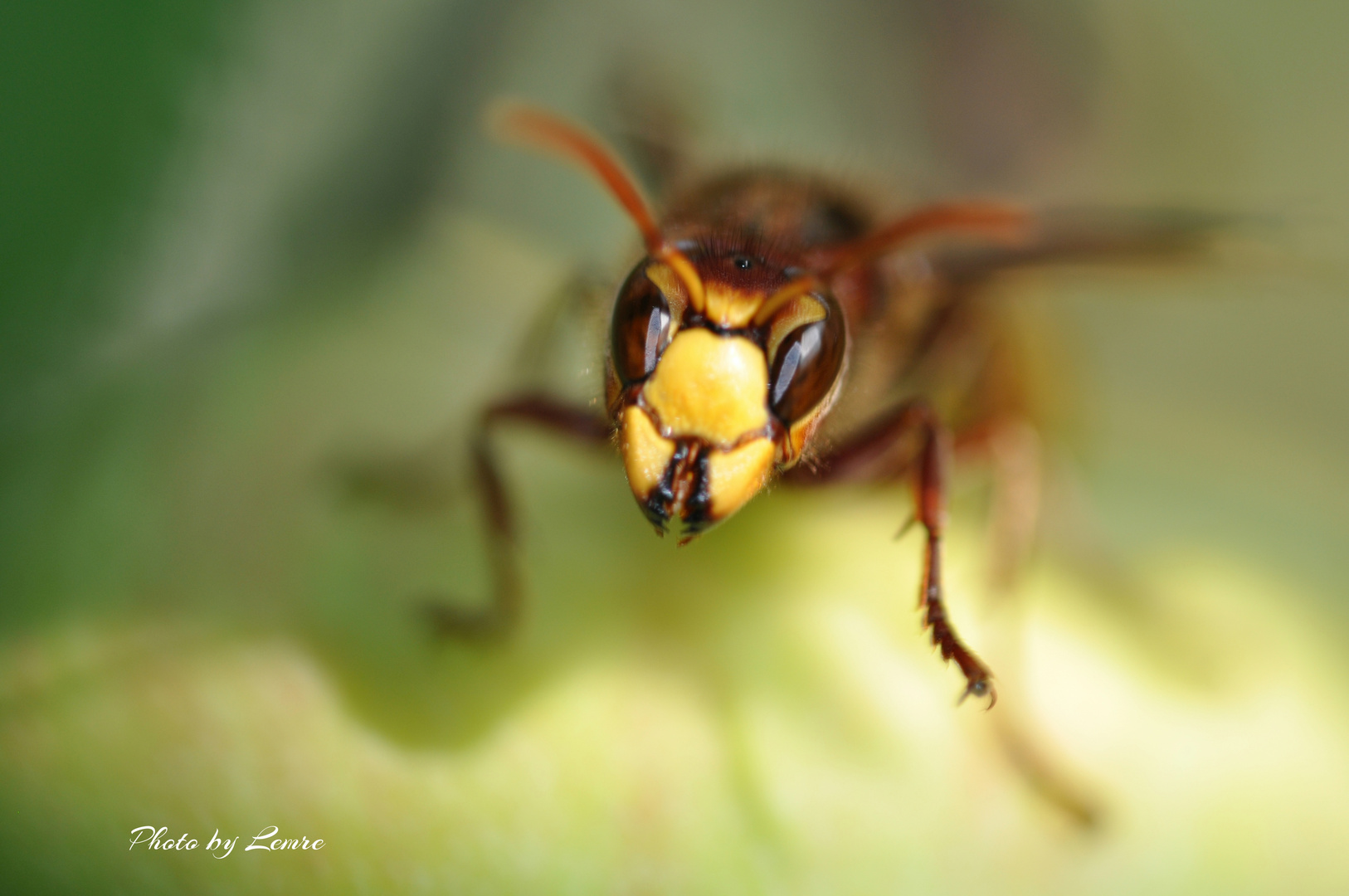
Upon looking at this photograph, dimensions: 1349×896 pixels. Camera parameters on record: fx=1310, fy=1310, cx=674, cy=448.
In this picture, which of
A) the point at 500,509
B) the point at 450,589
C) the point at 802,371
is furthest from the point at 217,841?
the point at 802,371

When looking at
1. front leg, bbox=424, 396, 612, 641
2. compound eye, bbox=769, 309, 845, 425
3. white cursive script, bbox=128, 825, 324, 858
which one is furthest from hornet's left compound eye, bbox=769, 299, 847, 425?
white cursive script, bbox=128, 825, 324, 858

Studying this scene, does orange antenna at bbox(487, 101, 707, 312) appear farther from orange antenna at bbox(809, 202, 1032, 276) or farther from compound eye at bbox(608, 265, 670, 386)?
orange antenna at bbox(809, 202, 1032, 276)

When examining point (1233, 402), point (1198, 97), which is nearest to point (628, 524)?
point (1233, 402)

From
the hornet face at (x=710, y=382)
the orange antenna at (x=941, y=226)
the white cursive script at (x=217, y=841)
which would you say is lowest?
the white cursive script at (x=217, y=841)

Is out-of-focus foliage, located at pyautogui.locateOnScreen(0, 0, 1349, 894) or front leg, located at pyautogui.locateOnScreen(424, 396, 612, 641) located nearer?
out-of-focus foliage, located at pyautogui.locateOnScreen(0, 0, 1349, 894)

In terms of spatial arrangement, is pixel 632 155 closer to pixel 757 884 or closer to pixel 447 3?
pixel 447 3

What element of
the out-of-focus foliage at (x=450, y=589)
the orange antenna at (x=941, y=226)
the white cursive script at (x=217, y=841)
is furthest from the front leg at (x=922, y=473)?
the white cursive script at (x=217, y=841)

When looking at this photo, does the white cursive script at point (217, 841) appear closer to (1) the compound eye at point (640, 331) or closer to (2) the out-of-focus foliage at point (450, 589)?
(2) the out-of-focus foliage at point (450, 589)
